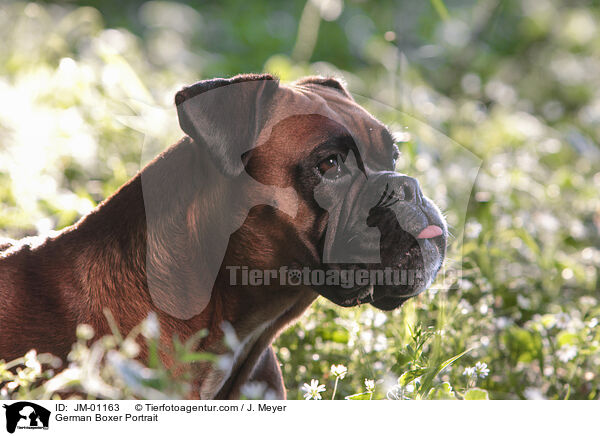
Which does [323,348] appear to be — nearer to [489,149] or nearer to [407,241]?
[407,241]

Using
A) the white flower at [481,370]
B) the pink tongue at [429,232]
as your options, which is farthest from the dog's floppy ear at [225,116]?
the white flower at [481,370]

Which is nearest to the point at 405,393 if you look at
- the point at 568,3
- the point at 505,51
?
the point at 505,51

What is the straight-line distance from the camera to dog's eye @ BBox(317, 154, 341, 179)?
89.2 inches

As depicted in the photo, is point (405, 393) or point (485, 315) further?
point (485, 315)

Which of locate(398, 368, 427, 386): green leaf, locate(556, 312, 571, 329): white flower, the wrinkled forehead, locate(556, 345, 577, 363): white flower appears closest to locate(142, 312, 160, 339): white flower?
the wrinkled forehead

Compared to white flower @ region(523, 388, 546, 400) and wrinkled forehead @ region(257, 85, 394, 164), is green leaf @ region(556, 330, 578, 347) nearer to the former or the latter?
white flower @ region(523, 388, 546, 400)

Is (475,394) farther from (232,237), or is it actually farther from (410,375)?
(232,237)

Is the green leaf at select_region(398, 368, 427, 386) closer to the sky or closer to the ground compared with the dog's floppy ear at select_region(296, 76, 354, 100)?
closer to the ground

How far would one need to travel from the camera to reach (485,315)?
9.73 feet

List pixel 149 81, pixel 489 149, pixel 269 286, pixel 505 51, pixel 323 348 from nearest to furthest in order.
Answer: pixel 269 286, pixel 323 348, pixel 489 149, pixel 149 81, pixel 505 51
